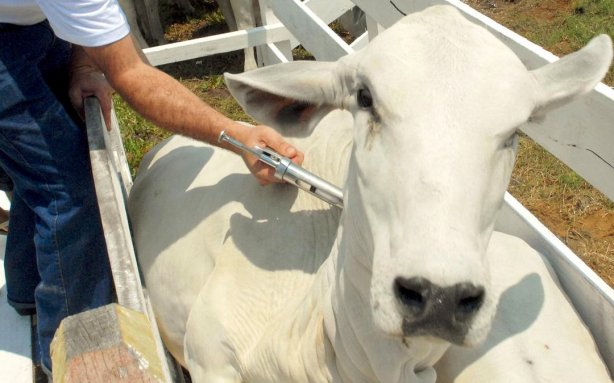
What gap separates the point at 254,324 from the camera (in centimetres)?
258

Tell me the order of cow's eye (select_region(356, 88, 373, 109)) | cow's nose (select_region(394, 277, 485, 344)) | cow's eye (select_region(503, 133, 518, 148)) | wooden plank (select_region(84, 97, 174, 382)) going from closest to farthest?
cow's nose (select_region(394, 277, 485, 344)), cow's eye (select_region(503, 133, 518, 148)), cow's eye (select_region(356, 88, 373, 109)), wooden plank (select_region(84, 97, 174, 382))

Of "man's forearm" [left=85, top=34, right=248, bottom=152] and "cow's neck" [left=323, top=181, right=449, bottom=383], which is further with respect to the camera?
"man's forearm" [left=85, top=34, right=248, bottom=152]

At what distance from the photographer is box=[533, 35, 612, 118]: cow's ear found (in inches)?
Result: 81.0

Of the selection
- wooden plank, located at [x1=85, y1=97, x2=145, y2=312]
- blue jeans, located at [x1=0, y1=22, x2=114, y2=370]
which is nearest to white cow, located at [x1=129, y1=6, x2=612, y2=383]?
blue jeans, located at [x1=0, y1=22, x2=114, y2=370]

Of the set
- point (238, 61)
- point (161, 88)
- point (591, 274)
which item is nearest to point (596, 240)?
point (591, 274)

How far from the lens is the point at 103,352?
141 centimetres

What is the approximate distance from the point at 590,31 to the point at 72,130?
5.43 metres

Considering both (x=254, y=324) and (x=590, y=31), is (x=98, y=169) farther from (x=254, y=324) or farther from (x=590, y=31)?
(x=590, y=31)

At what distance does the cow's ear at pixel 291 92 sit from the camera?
223 centimetres

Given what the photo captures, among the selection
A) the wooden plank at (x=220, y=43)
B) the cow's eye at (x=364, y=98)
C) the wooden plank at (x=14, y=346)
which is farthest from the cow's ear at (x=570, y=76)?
the wooden plank at (x=220, y=43)

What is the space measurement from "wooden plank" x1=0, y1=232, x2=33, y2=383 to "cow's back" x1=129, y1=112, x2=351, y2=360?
0.76 metres

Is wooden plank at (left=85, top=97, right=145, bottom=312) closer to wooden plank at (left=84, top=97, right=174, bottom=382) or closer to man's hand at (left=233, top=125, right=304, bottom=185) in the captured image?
wooden plank at (left=84, top=97, right=174, bottom=382)

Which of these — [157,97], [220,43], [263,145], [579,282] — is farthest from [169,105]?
[220,43]

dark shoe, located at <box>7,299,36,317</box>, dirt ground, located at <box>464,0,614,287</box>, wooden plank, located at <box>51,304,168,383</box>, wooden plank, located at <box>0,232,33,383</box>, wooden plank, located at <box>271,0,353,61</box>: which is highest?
wooden plank, located at <box>51,304,168,383</box>
